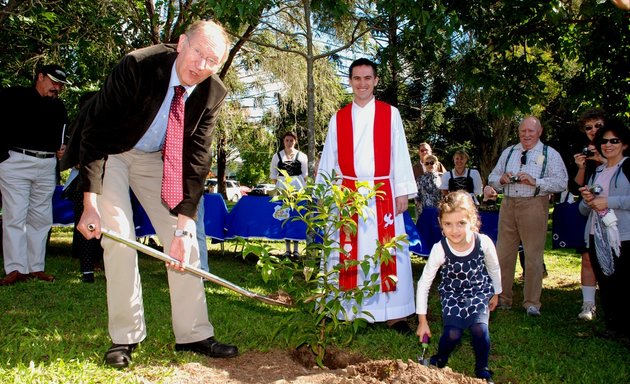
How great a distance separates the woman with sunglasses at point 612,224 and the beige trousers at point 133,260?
3191 millimetres

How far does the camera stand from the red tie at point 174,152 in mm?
3459

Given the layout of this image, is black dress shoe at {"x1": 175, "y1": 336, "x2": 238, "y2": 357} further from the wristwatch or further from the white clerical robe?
the white clerical robe

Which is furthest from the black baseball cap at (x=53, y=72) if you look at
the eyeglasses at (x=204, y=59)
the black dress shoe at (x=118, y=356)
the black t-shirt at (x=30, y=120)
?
the black dress shoe at (x=118, y=356)

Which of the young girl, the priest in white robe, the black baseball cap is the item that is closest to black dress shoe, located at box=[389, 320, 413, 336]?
the priest in white robe

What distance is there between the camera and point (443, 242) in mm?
3652

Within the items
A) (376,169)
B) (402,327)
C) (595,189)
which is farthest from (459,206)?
(595,189)

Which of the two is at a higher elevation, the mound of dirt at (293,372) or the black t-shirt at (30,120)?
the black t-shirt at (30,120)

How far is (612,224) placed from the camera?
4.58 m

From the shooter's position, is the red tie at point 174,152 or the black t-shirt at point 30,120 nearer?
the red tie at point 174,152

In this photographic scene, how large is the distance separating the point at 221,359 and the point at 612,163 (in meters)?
3.59

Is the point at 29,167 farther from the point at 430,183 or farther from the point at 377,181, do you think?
the point at 430,183

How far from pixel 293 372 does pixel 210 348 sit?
0.59 m

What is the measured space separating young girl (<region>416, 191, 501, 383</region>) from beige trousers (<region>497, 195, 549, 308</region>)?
2.20 m

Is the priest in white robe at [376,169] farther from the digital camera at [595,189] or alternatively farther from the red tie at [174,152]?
the red tie at [174,152]
